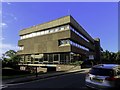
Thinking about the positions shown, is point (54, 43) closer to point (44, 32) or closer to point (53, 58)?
point (53, 58)

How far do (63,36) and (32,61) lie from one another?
14.3 metres

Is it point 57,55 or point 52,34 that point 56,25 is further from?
point 57,55

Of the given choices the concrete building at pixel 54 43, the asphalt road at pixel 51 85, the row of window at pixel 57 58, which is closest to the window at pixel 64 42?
the concrete building at pixel 54 43

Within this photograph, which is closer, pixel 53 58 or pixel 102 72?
pixel 102 72

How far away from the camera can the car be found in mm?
10820

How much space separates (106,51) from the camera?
9069 cm

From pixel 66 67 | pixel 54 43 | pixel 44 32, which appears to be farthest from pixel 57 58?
pixel 44 32

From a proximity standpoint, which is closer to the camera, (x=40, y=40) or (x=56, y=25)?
(x=56, y=25)

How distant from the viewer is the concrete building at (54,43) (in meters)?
48.1

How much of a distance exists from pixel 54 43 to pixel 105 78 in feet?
134

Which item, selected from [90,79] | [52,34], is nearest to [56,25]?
[52,34]

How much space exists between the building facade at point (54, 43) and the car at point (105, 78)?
34280 millimetres

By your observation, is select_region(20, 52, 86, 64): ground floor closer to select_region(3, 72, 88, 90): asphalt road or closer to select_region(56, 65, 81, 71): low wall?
select_region(56, 65, 81, 71): low wall

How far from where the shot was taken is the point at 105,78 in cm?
1088
